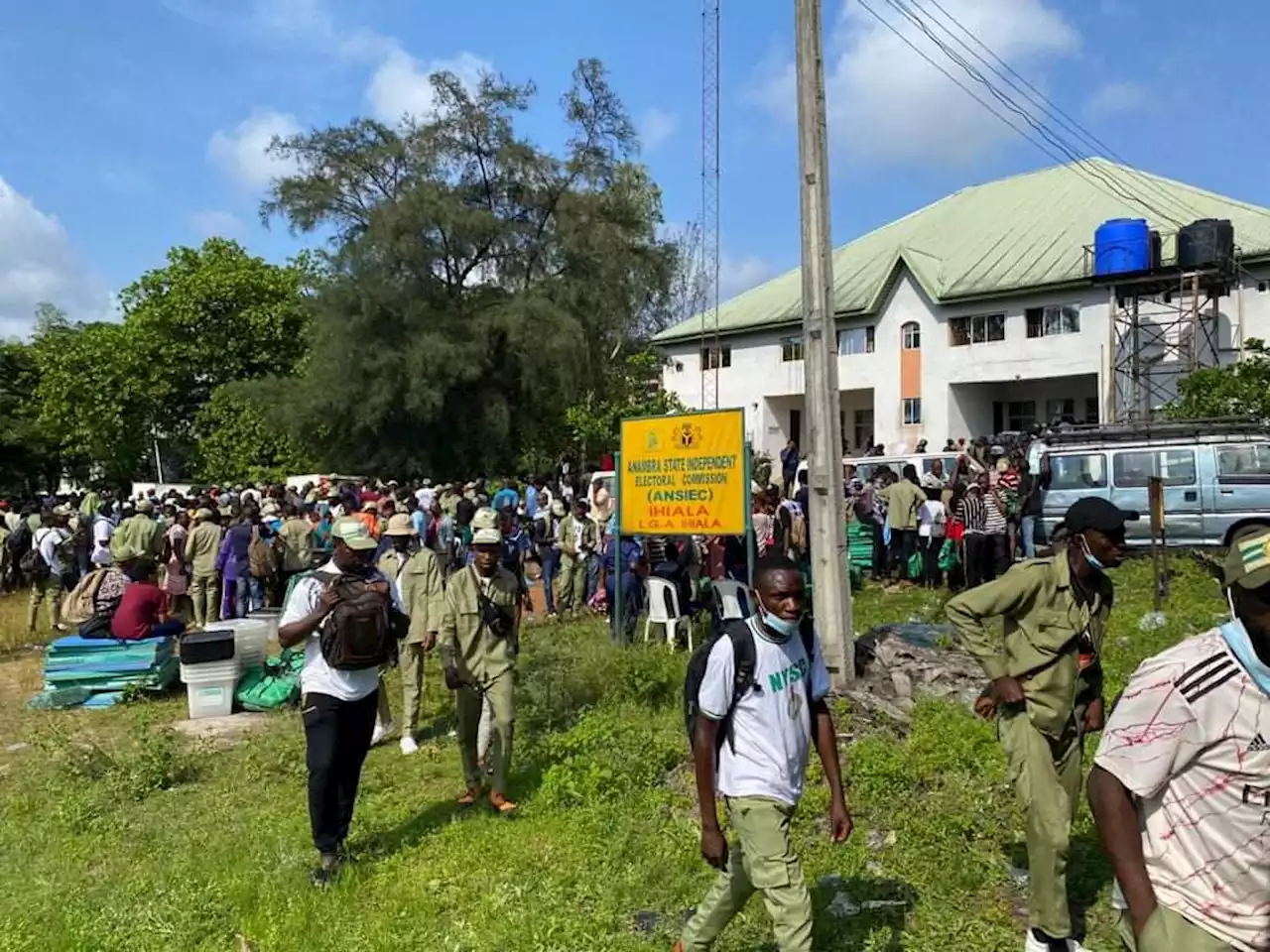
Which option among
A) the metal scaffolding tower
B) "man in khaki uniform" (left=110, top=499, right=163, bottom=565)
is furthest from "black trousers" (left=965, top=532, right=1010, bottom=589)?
the metal scaffolding tower

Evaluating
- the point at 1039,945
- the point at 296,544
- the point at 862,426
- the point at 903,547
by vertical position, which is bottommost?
the point at 1039,945

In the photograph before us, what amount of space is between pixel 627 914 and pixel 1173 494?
11307mm

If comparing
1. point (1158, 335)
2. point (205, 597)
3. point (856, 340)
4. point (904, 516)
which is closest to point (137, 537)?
point (205, 597)

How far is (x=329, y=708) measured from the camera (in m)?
4.87

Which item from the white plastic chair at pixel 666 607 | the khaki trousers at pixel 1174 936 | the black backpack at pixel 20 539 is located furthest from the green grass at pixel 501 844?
the black backpack at pixel 20 539

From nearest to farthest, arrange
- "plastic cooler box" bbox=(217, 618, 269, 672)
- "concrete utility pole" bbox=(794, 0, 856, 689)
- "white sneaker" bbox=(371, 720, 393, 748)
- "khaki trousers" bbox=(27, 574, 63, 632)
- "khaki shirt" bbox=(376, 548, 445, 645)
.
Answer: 1. "concrete utility pole" bbox=(794, 0, 856, 689)
2. "khaki shirt" bbox=(376, 548, 445, 645)
3. "white sneaker" bbox=(371, 720, 393, 748)
4. "plastic cooler box" bbox=(217, 618, 269, 672)
5. "khaki trousers" bbox=(27, 574, 63, 632)

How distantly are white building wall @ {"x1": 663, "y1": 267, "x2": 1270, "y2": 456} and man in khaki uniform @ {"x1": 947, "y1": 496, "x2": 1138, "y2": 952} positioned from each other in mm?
27017

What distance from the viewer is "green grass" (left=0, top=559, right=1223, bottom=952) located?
4.40 m

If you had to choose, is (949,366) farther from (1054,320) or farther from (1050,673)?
(1050,673)

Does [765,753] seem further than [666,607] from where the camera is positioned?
No

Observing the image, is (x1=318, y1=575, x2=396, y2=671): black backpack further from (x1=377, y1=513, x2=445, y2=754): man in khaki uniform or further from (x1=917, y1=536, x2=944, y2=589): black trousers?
(x1=917, y1=536, x2=944, y2=589): black trousers

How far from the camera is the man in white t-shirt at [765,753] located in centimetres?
335

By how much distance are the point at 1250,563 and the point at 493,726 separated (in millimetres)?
4529

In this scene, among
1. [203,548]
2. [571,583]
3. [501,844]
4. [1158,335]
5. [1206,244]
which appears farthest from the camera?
[1158,335]
